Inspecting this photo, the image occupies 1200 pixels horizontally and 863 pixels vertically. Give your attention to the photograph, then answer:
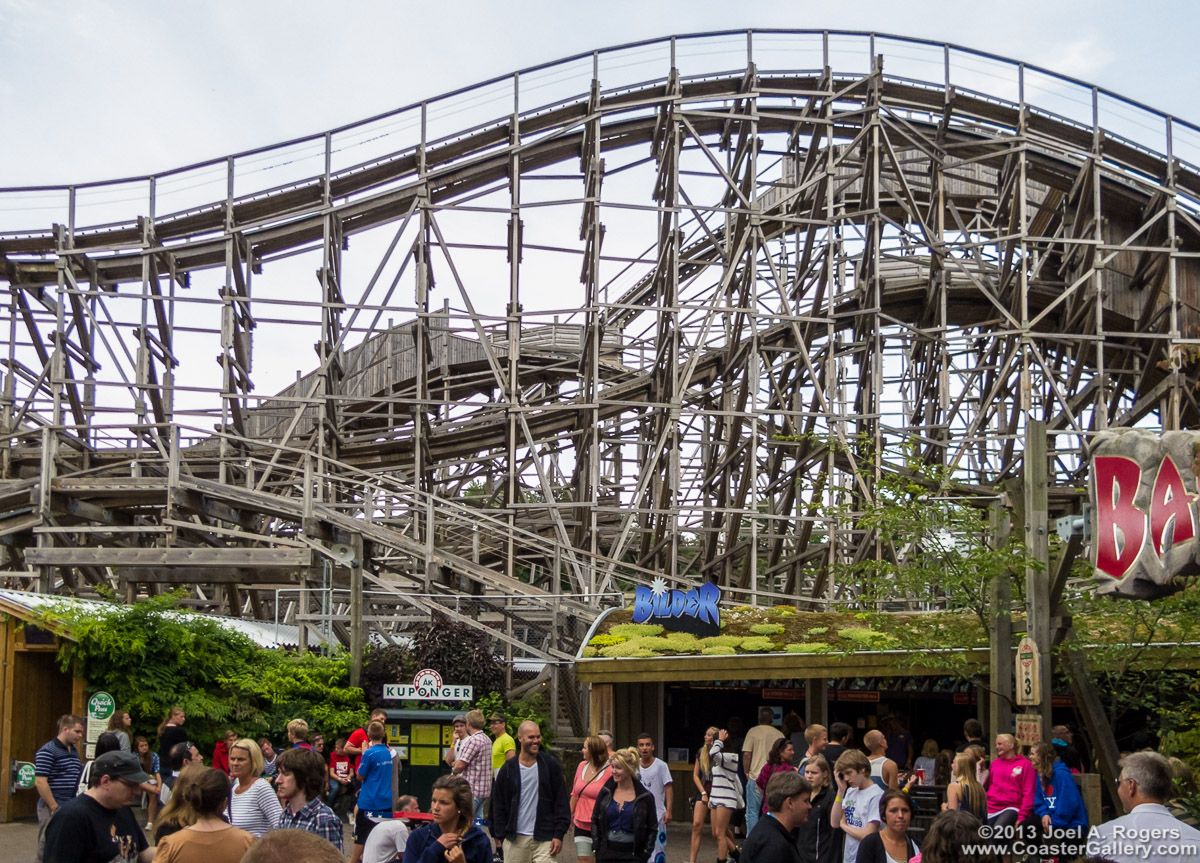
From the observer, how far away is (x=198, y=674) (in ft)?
56.4

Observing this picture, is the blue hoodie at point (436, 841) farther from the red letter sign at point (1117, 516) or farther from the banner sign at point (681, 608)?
the banner sign at point (681, 608)

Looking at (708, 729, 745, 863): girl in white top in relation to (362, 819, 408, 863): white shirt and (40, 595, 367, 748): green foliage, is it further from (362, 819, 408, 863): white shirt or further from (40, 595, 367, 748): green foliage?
(40, 595, 367, 748): green foliage

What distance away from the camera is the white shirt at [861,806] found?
8914 mm

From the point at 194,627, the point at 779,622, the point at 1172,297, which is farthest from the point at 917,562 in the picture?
the point at 1172,297

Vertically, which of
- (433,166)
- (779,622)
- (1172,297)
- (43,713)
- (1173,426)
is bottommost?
(43,713)

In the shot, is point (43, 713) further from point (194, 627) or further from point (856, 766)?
point (856, 766)

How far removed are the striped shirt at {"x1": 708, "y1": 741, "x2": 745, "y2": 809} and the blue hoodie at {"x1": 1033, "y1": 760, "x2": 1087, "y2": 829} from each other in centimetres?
412

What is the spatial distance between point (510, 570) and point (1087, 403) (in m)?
12.2

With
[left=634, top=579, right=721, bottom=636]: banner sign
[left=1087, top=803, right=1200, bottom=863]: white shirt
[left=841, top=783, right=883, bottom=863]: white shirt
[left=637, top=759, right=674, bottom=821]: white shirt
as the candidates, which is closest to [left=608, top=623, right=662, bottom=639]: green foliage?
[left=634, top=579, right=721, bottom=636]: banner sign

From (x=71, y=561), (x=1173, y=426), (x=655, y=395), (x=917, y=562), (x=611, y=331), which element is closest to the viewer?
(x=917, y=562)

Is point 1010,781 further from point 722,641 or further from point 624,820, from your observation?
point 722,641

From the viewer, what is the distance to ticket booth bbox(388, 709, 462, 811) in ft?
52.1

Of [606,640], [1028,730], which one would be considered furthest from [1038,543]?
[606,640]

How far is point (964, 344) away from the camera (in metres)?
36.6
